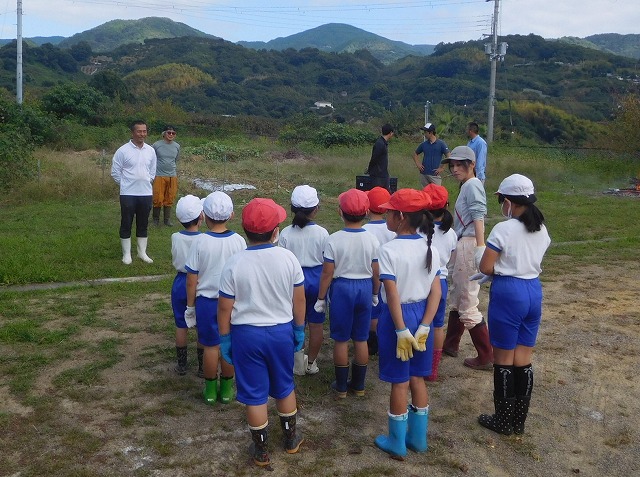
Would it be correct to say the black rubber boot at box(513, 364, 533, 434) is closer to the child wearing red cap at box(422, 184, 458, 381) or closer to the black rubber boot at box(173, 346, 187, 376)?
the child wearing red cap at box(422, 184, 458, 381)

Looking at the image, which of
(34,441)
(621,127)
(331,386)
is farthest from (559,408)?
(621,127)

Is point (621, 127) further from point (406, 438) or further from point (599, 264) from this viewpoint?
point (406, 438)

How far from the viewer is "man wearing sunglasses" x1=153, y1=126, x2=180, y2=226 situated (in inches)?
437

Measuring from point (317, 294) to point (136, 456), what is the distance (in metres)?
1.81

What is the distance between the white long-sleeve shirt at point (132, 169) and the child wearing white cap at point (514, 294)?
5.55 metres

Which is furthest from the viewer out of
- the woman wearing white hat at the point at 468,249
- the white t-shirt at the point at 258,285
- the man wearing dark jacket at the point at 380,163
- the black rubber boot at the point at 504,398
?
the man wearing dark jacket at the point at 380,163

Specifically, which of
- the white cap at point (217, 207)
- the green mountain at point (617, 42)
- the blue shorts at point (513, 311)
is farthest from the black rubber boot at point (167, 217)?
the green mountain at point (617, 42)

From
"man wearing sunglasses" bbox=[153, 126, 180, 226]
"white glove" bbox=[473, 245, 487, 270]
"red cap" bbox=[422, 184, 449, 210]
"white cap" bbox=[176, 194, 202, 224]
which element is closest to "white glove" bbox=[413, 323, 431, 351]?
"red cap" bbox=[422, 184, 449, 210]

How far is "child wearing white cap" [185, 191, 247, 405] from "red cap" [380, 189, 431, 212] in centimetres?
114

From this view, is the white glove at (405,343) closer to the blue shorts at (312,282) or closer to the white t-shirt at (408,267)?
the white t-shirt at (408,267)

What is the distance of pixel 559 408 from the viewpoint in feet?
16.1

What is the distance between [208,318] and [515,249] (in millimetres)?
2121

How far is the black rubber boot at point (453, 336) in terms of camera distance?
585 cm

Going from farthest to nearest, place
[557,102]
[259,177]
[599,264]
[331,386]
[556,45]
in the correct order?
[556,45] < [557,102] < [259,177] < [599,264] < [331,386]
